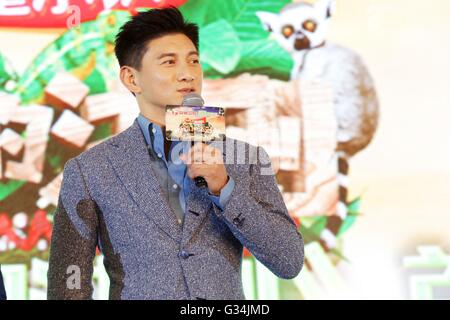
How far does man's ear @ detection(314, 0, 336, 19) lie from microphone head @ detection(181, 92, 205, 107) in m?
1.36

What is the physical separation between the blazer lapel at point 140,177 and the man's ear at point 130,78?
0.10 m

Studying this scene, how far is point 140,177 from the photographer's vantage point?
1661mm

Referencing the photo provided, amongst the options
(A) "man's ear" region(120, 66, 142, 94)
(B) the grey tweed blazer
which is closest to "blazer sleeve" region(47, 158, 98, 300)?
(B) the grey tweed blazer

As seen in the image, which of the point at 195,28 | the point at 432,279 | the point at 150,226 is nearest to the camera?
the point at 150,226

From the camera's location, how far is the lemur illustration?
→ 2832mm

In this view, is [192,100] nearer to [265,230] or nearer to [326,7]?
[265,230]

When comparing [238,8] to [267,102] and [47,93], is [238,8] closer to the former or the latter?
[267,102]

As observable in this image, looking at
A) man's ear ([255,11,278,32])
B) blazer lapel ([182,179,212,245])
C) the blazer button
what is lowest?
the blazer button

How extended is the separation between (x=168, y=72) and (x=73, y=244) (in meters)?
0.47

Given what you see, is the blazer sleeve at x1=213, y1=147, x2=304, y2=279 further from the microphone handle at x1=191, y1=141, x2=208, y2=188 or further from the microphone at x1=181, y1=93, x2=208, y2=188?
the microphone at x1=181, y1=93, x2=208, y2=188

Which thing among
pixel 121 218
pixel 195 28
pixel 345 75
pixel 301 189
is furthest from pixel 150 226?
pixel 345 75

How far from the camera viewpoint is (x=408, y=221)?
9.10 feet

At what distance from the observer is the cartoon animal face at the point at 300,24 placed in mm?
2842

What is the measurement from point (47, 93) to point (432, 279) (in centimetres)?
169
